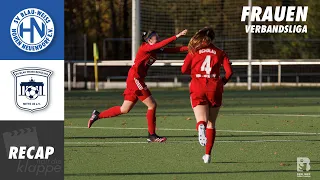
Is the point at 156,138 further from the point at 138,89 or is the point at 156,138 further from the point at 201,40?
the point at 201,40

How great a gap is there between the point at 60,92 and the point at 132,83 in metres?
6.68

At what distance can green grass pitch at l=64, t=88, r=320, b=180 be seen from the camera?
1250 centimetres

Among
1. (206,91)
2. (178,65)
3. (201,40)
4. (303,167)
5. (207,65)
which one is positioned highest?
(201,40)

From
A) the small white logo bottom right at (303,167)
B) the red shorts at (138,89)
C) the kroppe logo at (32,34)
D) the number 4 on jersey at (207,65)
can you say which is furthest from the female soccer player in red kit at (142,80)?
the kroppe logo at (32,34)

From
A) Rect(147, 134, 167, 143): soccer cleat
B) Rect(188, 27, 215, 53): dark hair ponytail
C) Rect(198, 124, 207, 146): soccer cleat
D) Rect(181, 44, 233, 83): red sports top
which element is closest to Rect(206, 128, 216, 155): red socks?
Rect(198, 124, 207, 146): soccer cleat

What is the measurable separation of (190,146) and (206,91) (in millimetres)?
2333

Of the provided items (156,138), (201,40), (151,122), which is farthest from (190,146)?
(201,40)

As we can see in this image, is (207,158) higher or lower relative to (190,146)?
higher

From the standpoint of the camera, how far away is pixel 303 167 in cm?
1280

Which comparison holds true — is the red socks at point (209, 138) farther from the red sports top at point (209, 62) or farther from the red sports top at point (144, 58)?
the red sports top at point (144, 58)

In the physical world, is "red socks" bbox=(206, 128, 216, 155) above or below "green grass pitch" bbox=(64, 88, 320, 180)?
above

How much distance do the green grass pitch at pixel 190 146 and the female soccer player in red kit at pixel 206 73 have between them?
680 mm

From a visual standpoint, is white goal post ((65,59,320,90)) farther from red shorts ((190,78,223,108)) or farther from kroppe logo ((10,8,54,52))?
kroppe logo ((10,8,54,52))

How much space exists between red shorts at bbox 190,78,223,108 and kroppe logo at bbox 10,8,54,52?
145 inches
